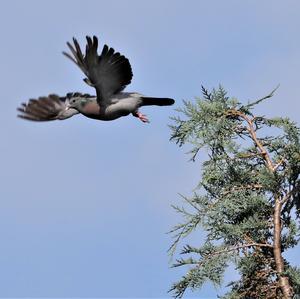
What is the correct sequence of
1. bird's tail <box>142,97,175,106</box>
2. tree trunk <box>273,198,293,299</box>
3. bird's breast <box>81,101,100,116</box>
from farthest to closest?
tree trunk <box>273,198,293,299</box> < bird's tail <box>142,97,175,106</box> < bird's breast <box>81,101,100,116</box>

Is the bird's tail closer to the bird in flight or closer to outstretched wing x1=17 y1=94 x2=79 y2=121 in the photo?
the bird in flight

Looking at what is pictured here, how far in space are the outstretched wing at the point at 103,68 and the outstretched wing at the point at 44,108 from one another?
8.22 feet

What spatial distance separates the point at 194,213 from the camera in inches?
547

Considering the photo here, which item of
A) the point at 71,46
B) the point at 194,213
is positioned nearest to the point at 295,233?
the point at 194,213

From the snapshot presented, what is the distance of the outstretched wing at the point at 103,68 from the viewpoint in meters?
11.7

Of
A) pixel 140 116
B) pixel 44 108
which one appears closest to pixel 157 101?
pixel 140 116

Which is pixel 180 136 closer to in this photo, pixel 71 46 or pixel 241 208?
pixel 241 208

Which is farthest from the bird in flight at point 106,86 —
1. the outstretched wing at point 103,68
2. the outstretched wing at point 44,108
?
the outstretched wing at point 44,108

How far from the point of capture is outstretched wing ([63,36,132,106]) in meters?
11.7

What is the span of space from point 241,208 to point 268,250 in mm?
794

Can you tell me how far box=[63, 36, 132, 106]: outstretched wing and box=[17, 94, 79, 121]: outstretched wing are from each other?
250cm

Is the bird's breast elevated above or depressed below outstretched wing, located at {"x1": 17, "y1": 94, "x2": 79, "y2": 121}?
below

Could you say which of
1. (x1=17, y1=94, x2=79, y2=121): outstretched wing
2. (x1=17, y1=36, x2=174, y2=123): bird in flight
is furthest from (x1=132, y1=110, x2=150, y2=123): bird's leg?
(x1=17, y1=94, x2=79, y2=121): outstretched wing

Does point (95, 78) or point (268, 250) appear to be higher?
point (95, 78)
